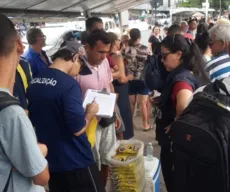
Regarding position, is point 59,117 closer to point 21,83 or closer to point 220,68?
point 220,68

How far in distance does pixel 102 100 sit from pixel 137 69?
8.15 ft

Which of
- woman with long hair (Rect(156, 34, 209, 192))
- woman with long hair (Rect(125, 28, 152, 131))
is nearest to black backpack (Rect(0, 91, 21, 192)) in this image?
woman with long hair (Rect(156, 34, 209, 192))

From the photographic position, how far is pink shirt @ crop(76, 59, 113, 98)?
9.28 ft

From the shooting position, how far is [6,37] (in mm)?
1200

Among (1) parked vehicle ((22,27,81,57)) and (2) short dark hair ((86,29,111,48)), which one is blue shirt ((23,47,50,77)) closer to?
(2) short dark hair ((86,29,111,48))

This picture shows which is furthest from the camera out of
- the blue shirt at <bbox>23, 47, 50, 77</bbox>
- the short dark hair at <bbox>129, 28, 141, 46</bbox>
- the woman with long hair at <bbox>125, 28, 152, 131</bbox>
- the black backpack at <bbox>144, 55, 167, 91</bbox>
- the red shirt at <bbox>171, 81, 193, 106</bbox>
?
the short dark hair at <bbox>129, 28, 141, 46</bbox>

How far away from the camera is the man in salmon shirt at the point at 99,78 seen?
286 centimetres

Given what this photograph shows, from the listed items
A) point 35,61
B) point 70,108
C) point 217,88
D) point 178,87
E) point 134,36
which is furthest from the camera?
point 134,36

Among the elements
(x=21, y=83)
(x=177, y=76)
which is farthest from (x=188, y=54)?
(x=21, y=83)

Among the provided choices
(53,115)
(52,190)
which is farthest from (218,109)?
(52,190)

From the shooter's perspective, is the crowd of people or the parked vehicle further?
the parked vehicle

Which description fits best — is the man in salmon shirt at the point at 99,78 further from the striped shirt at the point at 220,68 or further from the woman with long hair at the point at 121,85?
the striped shirt at the point at 220,68

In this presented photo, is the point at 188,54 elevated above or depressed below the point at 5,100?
below

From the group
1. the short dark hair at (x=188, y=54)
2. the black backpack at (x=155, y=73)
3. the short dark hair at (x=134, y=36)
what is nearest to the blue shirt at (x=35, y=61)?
the short dark hair at (x=134, y=36)
